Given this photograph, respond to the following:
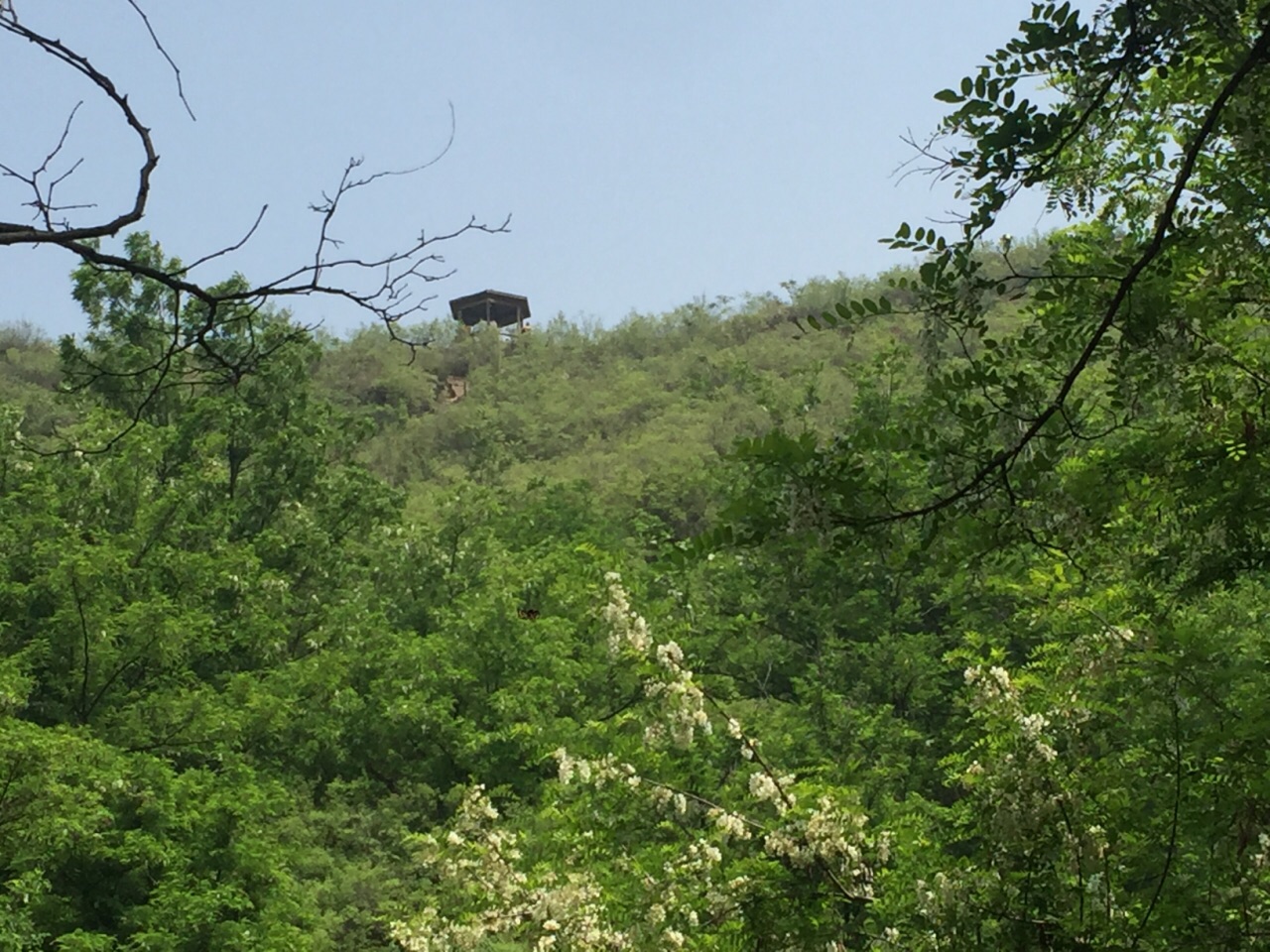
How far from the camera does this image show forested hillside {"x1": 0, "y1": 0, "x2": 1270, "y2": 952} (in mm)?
3596

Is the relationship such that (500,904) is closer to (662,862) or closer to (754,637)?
(662,862)

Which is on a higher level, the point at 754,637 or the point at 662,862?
the point at 662,862

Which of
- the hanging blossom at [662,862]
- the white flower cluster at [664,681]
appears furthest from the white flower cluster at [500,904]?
the white flower cluster at [664,681]

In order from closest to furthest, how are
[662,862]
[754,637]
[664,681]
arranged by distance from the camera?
[664,681] < [662,862] < [754,637]

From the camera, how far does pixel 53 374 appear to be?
57.2 metres

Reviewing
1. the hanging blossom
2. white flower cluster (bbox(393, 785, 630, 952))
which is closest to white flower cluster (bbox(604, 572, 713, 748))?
the hanging blossom

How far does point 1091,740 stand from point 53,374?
5655 cm

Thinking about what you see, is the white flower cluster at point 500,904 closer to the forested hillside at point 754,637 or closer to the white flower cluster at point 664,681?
the forested hillside at point 754,637

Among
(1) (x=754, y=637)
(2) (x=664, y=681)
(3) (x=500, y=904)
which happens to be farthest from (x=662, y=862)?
(1) (x=754, y=637)

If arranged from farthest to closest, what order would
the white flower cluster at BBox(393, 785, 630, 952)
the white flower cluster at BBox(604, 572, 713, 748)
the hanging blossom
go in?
the white flower cluster at BBox(393, 785, 630, 952), the white flower cluster at BBox(604, 572, 713, 748), the hanging blossom

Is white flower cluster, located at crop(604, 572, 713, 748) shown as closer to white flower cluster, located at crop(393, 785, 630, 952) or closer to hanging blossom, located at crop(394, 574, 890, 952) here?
hanging blossom, located at crop(394, 574, 890, 952)

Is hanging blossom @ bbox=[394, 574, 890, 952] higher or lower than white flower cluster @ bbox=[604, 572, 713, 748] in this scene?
lower

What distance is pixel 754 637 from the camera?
20672mm

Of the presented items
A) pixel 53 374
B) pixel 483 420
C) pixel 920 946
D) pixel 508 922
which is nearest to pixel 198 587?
pixel 508 922
